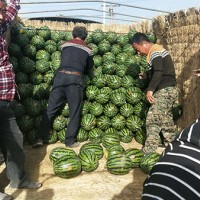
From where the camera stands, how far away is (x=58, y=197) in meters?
4.21

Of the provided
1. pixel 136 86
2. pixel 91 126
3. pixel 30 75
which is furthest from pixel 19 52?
pixel 136 86

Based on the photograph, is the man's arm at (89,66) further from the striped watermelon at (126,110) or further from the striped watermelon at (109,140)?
the striped watermelon at (109,140)

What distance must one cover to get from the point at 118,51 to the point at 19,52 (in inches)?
92.8

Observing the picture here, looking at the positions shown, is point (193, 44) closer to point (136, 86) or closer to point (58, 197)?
point (136, 86)

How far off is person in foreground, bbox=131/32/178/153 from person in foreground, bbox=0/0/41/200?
2261mm

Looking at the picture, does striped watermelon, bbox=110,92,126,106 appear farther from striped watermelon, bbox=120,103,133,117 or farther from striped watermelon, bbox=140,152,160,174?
striped watermelon, bbox=140,152,160,174

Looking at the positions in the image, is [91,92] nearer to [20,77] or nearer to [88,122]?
[88,122]

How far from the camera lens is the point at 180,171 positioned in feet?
4.76

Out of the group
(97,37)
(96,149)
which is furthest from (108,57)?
(96,149)

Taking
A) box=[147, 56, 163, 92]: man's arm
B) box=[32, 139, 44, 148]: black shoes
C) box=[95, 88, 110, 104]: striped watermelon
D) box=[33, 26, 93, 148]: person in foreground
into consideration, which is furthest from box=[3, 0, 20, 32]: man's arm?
box=[95, 88, 110, 104]: striped watermelon

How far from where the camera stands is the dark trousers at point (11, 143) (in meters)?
4.12

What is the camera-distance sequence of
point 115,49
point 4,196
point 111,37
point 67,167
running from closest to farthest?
point 4,196 < point 67,167 < point 115,49 < point 111,37

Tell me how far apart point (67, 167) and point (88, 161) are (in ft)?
1.40

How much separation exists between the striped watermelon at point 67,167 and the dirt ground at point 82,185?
0.08 metres
